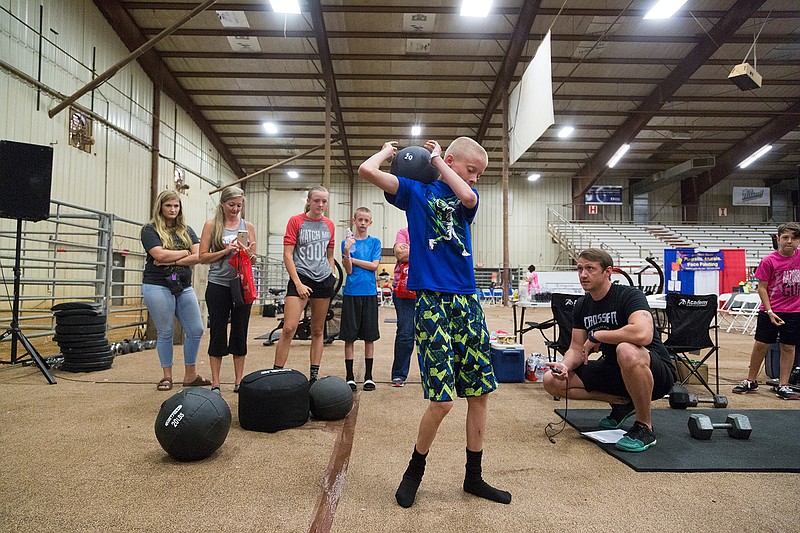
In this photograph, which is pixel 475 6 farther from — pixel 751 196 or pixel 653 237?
pixel 751 196

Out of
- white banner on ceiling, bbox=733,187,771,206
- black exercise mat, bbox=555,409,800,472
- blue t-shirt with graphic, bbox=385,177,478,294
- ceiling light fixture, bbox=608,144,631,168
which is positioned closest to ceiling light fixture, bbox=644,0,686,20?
ceiling light fixture, bbox=608,144,631,168

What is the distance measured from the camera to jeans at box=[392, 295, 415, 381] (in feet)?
13.6

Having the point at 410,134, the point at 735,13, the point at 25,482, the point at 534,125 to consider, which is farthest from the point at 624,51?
the point at 25,482

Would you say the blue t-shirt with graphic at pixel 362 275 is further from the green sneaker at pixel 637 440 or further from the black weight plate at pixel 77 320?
the black weight plate at pixel 77 320

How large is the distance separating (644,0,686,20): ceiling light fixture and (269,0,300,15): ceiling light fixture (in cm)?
927

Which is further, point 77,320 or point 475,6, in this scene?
point 475,6

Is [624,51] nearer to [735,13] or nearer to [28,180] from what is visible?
[735,13]

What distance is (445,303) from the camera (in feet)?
6.46

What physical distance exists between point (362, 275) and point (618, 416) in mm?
2312

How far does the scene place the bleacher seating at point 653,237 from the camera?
22.6 meters

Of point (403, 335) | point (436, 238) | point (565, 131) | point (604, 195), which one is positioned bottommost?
point (403, 335)

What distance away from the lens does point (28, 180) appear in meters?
4.19

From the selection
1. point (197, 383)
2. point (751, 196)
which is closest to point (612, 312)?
point (197, 383)

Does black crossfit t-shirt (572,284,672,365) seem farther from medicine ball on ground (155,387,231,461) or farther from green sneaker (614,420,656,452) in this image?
medicine ball on ground (155,387,231,461)
